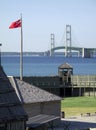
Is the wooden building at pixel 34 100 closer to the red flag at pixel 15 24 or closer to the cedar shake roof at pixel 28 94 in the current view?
the cedar shake roof at pixel 28 94

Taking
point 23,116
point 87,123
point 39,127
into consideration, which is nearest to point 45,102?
point 87,123

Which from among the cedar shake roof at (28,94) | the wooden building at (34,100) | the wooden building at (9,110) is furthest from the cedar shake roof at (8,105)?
the cedar shake roof at (28,94)

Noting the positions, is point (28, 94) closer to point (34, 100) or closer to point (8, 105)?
point (34, 100)

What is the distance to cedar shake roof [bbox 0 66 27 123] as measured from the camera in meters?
15.3

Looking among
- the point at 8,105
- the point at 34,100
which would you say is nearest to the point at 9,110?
the point at 8,105

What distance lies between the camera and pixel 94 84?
7406 centimetres

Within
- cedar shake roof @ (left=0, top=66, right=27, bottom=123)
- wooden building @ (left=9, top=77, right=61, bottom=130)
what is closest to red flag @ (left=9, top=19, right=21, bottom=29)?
wooden building @ (left=9, top=77, right=61, bottom=130)

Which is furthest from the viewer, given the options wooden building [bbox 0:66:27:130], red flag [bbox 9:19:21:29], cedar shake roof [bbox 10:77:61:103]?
red flag [bbox 9:19:21:29]

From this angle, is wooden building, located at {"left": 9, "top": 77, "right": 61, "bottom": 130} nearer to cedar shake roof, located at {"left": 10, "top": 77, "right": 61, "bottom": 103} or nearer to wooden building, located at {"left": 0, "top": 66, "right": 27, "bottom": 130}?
cedar shake roof, located at {"left": 10, "top": 77, "right": 61, "bottom": 103}

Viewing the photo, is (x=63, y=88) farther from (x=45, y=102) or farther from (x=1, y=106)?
(x=1, y=106)

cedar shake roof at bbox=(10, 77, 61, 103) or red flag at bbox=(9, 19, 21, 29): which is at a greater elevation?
red flag at bbox=(9, 19, 21, 29)

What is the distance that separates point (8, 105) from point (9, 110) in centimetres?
16

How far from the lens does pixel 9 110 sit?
15.5 m

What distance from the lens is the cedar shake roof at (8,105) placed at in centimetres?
1530
